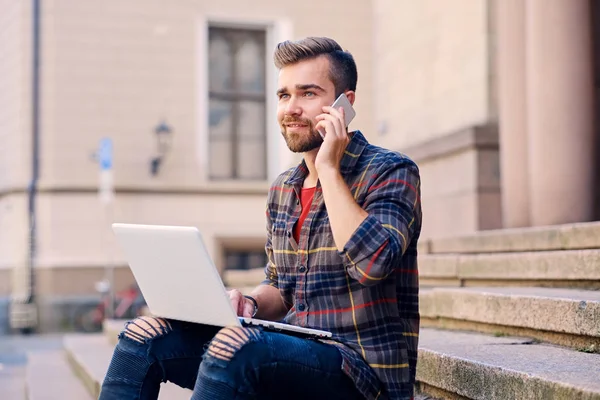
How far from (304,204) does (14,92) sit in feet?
35.3

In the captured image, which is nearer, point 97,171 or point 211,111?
point 97,171

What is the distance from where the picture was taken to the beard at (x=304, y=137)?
8.78 ft

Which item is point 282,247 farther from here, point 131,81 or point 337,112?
point 131,81

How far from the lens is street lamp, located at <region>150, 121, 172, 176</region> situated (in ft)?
41.1

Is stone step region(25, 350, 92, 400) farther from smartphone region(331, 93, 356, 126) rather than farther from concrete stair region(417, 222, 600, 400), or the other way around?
smartphone region(331, 93, 356, 126)

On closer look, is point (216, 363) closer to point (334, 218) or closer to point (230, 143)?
point (334, 218)

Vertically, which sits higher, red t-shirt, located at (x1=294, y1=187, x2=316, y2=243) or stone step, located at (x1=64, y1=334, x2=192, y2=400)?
red t-shirt, located at (x1=294, y1=187, x2=316, y2=243)

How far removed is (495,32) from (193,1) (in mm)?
6996

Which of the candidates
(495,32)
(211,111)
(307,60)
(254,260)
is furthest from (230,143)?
(307,60)

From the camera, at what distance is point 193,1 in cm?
1290

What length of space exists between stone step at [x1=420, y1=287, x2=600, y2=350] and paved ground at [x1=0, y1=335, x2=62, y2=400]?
8.71 ft

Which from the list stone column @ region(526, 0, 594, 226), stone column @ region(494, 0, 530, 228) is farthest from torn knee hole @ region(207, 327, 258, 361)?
stone column @ region(494, 0, 530, 228)

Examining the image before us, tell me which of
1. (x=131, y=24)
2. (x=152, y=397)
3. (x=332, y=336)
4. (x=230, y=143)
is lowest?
(x=152, y=397)

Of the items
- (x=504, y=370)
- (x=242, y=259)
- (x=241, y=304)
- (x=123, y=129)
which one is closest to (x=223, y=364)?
(x=241, y=304)
